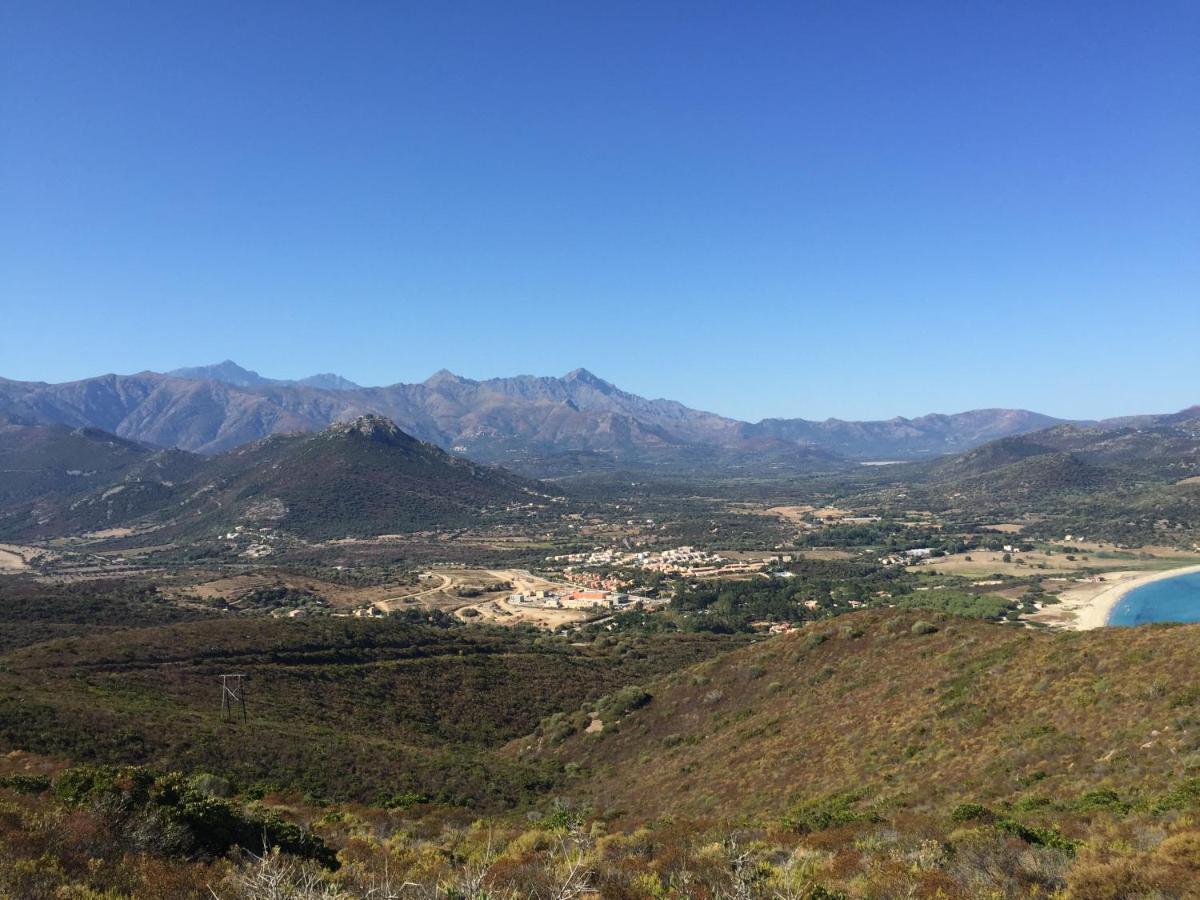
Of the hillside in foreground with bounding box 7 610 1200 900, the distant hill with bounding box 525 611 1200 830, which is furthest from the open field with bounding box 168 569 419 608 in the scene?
the distant hill with bounding box 525 611 1200 830

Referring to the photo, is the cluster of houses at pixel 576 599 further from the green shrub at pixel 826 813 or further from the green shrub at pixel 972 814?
the green shrub at pixel 972 814

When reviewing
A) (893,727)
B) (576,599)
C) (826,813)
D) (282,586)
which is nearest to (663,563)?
(576,599)

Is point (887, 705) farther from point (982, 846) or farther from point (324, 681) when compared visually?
point (324, 681)

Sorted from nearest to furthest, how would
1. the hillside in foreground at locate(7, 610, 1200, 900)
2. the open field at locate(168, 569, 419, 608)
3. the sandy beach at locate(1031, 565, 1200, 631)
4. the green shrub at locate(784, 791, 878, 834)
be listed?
the hillside in foreground at locate(7, 610, 1200, 900), the green shrub at locate(784, 791, 878, 834), the sandy beach at locate(1031, 565, 1200, 631), the open field at locate(168, 569, 419, 608)

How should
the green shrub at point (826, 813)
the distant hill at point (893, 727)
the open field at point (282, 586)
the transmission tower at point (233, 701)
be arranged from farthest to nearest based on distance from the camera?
1. the open field at point (282, 586)
2. the transmission tower at point (233, 701)
3. the distant hill at point (893, 727)
4. the green shrub at point (826, 813)

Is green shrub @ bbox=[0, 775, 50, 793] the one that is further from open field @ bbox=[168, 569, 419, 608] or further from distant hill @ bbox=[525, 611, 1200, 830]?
open field @ bbox=[168, 569, 419, 608]

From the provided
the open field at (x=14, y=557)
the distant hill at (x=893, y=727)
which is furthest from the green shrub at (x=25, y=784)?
the open field at (x=14, y=557)

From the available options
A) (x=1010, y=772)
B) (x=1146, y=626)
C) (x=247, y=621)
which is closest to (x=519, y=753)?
(x=1010, y=772)
